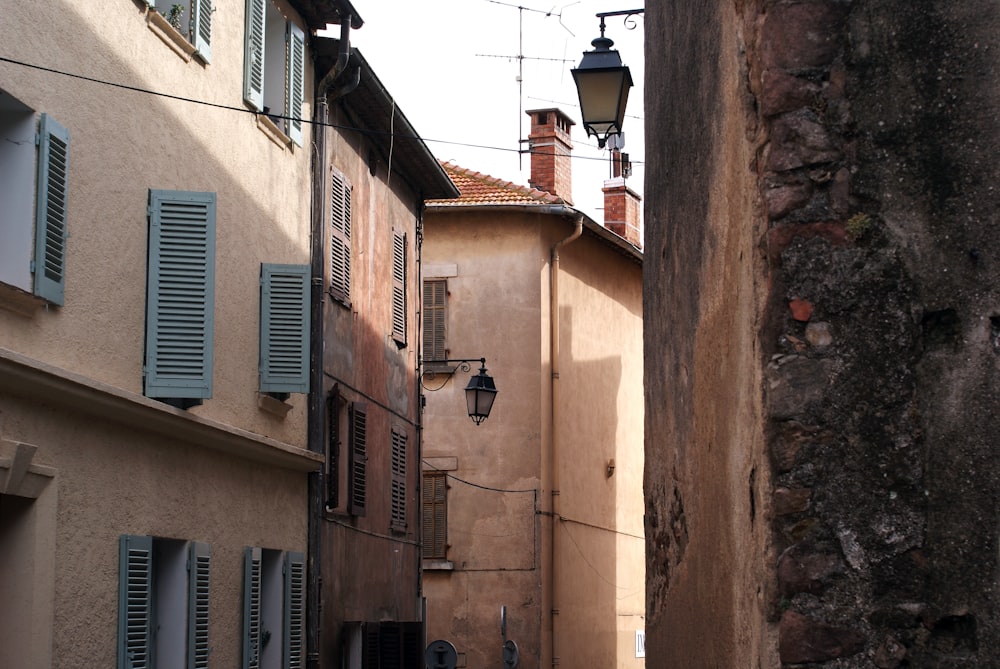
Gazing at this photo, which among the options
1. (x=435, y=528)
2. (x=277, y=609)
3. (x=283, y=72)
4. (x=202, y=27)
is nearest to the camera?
(x=202, y=27)

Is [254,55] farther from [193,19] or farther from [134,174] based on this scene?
[134,174]

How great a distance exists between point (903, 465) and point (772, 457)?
0.41 m

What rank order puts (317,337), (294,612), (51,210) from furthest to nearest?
(317,337) < (294,612) < (51,210)

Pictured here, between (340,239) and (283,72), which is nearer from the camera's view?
Result: (283,72)

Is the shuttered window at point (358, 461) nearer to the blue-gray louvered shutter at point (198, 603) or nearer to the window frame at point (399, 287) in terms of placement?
the window frame at point (399, 287)

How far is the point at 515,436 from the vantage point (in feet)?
81.1

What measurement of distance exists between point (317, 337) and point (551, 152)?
45.0 feet

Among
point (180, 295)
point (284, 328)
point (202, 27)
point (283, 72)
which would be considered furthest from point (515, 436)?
point (180, 295)

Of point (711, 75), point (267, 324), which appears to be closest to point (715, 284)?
point (711, 75)

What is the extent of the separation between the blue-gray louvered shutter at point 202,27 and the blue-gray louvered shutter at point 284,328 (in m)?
2.04

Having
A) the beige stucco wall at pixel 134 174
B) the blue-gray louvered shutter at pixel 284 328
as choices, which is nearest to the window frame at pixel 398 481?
the beige stucco wall at pixel 134 174

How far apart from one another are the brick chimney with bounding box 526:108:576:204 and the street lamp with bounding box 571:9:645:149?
675 inches

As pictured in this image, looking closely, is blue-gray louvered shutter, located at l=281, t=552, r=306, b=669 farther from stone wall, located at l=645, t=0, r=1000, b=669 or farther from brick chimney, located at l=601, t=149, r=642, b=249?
brick chimney, located at l=601, t=149, r=642, b=249

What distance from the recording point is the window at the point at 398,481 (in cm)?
1864
